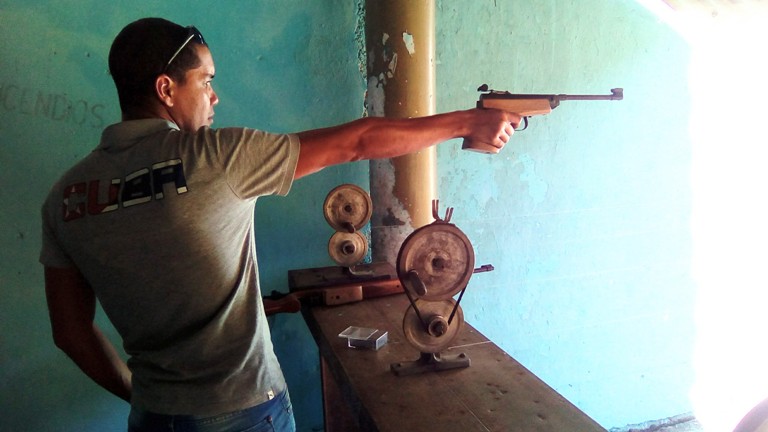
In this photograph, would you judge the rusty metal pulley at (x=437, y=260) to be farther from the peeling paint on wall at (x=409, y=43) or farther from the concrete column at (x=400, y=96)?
the peeling paint on wall at (x=409, y=43)

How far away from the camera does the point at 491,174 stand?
2686 millimetres

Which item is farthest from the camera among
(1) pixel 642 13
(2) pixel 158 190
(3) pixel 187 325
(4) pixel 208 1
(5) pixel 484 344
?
(1) pixel 642 13

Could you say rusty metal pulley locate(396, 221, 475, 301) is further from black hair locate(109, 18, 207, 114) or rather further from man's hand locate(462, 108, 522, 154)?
black hair locate(109, 18, 207, 114)

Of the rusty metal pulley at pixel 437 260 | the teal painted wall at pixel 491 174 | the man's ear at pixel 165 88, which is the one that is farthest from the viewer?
the teal painted wall at pixel 491 174

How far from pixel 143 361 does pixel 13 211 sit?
4.25 feet

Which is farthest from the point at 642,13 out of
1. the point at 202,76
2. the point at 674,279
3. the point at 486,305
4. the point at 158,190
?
the point at 158,190

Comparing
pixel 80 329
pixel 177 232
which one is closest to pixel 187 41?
pixel 177 232

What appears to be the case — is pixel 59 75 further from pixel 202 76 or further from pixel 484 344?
pixel 484 344

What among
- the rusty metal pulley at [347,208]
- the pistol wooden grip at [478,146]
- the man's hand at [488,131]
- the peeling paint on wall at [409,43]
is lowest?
the rusty metal pulley at [347,208]

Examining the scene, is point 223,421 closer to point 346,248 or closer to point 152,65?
point 152,65

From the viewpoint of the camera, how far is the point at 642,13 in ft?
9.05

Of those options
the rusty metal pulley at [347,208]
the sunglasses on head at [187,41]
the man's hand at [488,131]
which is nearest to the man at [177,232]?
the sunglasses on head at [187,41]

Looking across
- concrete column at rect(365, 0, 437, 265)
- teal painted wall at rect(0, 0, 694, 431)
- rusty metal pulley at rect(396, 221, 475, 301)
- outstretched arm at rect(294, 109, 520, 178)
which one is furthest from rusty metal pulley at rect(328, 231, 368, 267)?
outstretched arm at rect(294, 109, 520, 178)

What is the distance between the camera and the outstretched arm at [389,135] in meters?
1.16
